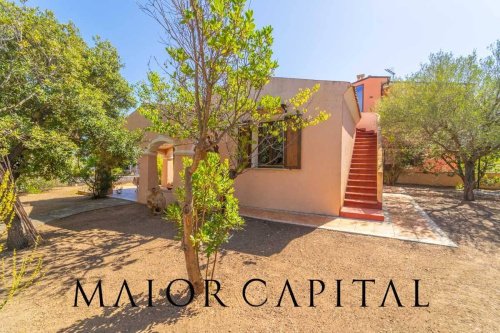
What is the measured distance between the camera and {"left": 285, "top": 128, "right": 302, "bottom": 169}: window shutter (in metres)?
7.76

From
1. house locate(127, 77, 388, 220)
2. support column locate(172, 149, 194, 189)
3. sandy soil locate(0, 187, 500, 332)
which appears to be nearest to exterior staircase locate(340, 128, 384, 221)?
house locate(127, 77, 388, 220)

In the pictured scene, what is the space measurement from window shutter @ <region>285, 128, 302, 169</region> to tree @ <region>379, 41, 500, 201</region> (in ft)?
17.4

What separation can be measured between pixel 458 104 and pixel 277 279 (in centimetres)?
971

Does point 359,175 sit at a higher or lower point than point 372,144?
lower

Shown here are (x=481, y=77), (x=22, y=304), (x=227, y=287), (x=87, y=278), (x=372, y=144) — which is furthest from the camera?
(x=372, y=144)

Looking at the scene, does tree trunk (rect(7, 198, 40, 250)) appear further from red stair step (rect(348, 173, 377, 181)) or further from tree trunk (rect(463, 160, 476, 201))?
tree trunk (rect(463, 160, 476, 201))

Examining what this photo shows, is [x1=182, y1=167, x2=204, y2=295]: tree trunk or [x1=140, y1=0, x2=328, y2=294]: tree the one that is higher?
[x1=140, y1=0, x2=328, y2=294]: tree

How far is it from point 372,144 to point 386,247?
26.3ft

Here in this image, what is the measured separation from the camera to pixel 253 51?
303cm

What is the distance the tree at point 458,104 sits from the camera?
8.29 metres

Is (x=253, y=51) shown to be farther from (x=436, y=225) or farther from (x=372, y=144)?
(x=372, y=144)

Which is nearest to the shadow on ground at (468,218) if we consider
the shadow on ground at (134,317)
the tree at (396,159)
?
the tree at (396,159)

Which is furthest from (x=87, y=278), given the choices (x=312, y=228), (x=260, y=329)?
(x=312, y=228)

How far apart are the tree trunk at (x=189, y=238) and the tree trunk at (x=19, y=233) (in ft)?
17.0
